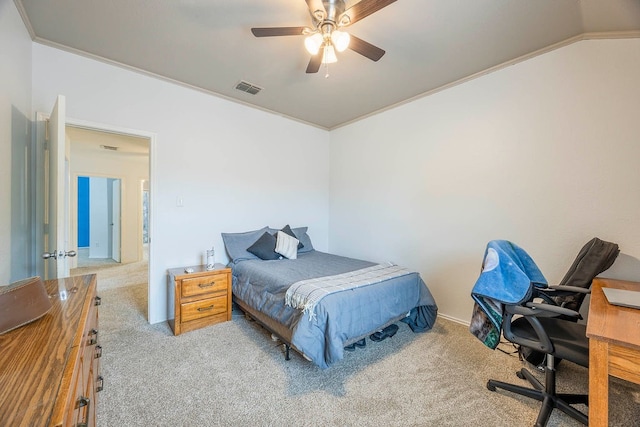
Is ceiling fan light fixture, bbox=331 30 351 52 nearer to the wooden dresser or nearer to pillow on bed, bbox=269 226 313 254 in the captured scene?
the wooden dresser

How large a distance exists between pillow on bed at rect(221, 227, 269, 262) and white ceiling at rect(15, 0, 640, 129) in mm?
1814

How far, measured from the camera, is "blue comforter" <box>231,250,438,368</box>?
72.4 inches

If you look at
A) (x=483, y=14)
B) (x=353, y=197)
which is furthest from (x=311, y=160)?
(x=483, y=14)

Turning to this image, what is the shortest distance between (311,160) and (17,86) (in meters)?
3.21

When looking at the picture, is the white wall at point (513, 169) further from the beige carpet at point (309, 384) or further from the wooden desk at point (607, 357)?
the wooden desk at point (607, 357)

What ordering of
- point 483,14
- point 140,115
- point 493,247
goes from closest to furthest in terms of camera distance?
point 493,247, point 483,14, point 140,115

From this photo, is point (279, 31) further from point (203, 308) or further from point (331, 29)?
point (203, 308)

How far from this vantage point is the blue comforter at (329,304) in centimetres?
184

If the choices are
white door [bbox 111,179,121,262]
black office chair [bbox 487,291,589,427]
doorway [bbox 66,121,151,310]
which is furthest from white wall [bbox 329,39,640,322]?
white door [bbox 111,179,121,262]

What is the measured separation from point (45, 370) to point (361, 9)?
7.08ft

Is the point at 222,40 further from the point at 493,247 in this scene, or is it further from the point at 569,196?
the point at 569,196

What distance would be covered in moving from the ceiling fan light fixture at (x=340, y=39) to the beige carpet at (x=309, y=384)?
94.9 inches

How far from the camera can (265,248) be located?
323cm

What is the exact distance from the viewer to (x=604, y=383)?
101 centimetres
